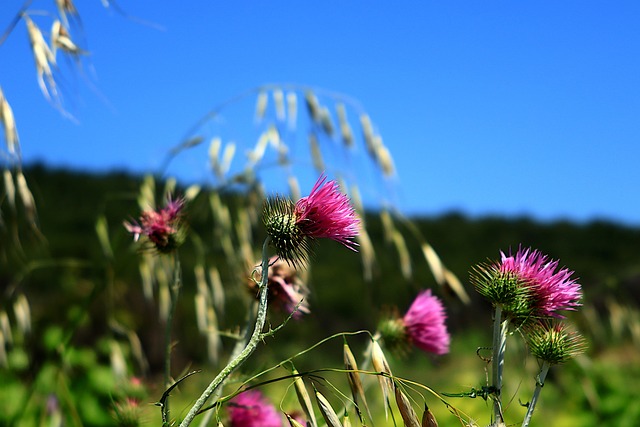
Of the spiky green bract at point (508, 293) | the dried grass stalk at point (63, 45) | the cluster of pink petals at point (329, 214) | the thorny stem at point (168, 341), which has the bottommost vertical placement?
the thorny stem at point (168, 341)

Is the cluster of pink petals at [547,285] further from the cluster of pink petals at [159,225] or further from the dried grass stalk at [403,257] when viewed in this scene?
the dried grass stalk at [403,257]

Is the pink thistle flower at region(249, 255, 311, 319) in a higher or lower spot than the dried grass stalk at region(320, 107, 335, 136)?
lower

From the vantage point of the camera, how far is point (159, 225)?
1081 mm

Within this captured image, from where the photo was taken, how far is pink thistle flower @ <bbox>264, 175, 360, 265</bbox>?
827 millimetres

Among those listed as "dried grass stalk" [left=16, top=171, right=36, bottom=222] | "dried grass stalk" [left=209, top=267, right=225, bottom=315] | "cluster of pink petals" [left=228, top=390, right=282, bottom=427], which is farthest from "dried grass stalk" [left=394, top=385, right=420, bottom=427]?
"dried grass stalk" [left=209, top=267, right=225, bottom=315]

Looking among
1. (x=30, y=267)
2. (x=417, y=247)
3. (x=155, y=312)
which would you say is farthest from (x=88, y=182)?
(x=30, y=267)

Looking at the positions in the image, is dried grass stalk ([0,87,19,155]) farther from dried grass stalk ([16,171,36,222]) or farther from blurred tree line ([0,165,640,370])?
blurred tree line ([0,165,640,370])

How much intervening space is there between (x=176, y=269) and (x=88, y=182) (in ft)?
63.8

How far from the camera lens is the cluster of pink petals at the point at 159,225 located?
42.3 inches

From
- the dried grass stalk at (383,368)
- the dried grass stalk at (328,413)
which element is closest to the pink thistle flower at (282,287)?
the dried grass stalk at (383,368)

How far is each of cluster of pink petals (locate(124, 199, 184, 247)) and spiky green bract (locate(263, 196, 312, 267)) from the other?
25 centimetres

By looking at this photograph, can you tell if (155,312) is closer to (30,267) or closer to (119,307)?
(119,307)

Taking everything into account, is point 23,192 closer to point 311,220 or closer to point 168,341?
point 168,341

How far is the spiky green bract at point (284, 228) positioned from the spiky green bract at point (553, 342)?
0.28 m
